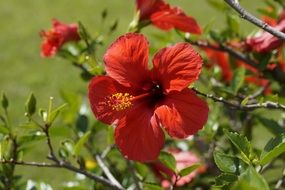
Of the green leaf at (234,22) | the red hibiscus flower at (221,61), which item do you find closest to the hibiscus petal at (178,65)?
the green leaf at (234,22)

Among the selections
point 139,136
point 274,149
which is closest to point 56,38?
point 139,136

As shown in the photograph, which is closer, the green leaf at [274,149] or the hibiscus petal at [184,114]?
the green leaf at [274,149]

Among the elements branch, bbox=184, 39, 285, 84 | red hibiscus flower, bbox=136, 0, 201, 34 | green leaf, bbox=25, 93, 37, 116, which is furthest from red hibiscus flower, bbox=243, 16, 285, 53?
green leaf, bbox=25, 93, 37, 116

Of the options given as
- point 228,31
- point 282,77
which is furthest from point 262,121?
point 228,31

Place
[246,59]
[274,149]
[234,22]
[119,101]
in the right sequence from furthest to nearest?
[234,22]
[246,59]
[119,101]
[274,149]

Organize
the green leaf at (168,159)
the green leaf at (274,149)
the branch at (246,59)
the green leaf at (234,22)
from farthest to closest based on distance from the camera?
the green leaf at (234,22) → the branch at (246,59) → the green leaf at (168,159) → the green leaf at (274,149)

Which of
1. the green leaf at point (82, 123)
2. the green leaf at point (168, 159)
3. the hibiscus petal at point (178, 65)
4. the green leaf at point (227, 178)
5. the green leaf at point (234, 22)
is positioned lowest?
the green leaf at point (82, 123)

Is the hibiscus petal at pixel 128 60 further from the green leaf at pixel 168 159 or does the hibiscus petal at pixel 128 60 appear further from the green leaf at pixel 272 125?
the green leaf at pixel 272 125

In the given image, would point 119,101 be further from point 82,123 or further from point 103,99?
point 82,123
